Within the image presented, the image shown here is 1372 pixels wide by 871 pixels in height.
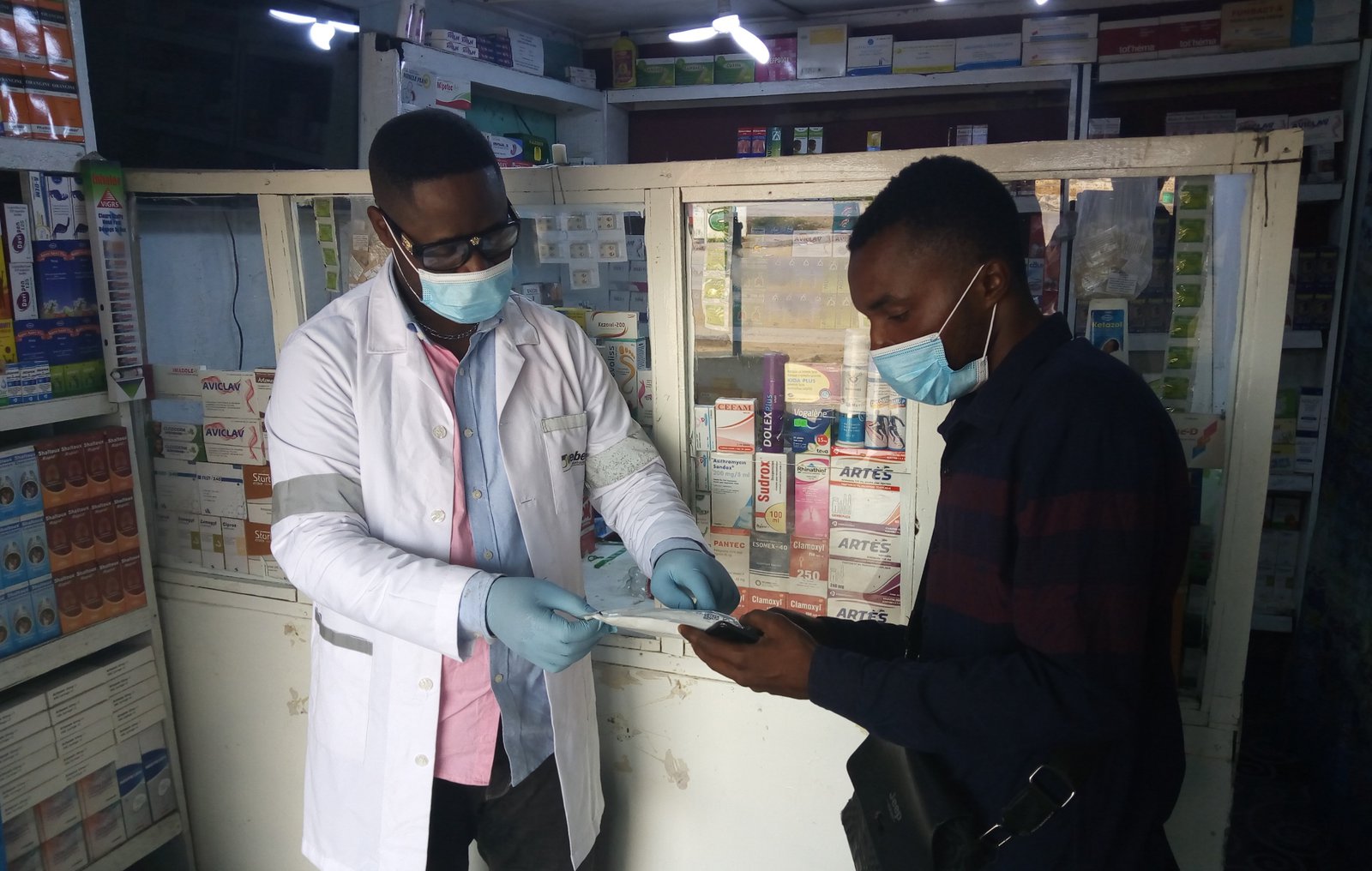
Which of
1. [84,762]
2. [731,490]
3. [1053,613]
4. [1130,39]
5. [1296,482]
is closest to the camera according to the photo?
[1053,613]

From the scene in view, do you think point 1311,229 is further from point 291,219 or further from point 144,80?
point 144,80


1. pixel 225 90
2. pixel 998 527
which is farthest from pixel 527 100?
pixel 998 527

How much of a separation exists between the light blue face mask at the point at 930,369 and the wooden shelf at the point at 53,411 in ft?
6.36

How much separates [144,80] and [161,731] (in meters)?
2.12

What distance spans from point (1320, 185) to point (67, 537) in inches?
182

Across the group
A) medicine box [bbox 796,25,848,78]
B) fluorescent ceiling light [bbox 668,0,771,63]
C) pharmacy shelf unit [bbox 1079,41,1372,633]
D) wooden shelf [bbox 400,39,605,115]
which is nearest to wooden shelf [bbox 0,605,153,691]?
wooden shelf [bbox 400,39,605,115]

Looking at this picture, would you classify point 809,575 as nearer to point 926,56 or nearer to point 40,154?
point 40,154

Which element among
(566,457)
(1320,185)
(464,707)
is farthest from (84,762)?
(1320,185)

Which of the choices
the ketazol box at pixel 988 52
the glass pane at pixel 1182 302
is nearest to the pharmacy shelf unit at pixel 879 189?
the glass pane at pixel 1182 302

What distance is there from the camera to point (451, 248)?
4.78 feet

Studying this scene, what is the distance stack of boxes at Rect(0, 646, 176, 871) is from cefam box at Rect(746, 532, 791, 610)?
5.58 feet

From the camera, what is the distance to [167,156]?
3.02 metres

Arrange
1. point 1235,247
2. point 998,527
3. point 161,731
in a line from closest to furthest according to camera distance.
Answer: point 998,527 < point 1235,247 < point 161,731

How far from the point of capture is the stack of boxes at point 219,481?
86.7 inches
